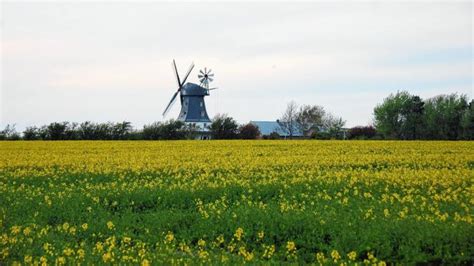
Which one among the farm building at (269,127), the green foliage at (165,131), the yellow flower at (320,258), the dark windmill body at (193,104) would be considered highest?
the dark windmill body at (193,104)

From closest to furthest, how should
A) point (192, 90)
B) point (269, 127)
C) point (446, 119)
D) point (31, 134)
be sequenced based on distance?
point (31, 134), point (446, 119), point (192, 90), point (269, 127)

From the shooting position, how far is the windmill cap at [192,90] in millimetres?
95125

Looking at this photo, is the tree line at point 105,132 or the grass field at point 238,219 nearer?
the grass field at point 238,219

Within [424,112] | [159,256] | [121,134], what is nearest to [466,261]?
[159,256]

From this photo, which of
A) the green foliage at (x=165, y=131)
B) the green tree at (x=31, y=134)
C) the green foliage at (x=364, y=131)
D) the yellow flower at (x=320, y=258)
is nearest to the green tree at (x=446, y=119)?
the green foliage at (x=364, y=131)

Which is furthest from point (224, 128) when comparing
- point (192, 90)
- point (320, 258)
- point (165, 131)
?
point (320, 258)

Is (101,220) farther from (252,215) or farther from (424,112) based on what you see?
(424,112)

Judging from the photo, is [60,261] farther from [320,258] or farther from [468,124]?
[468,124]

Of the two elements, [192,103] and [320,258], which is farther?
[192,103]

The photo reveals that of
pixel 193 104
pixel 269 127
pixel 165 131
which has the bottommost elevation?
pixel 165 131

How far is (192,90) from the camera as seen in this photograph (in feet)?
313

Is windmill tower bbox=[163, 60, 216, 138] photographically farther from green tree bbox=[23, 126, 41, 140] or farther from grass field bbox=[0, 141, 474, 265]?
grass field bbox=[0, 141, 474, 265]

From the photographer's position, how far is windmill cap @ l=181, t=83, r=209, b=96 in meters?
95.1

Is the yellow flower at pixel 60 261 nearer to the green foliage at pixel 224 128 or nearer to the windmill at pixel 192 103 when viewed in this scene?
the green foliage at pixel 224 128
